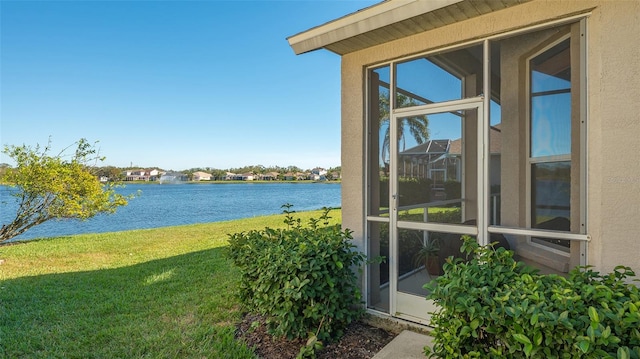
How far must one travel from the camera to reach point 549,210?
255 cm

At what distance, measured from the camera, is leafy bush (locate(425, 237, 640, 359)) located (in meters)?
1.53

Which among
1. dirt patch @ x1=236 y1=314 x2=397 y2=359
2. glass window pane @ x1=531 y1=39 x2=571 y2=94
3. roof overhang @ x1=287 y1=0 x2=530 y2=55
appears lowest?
dirt patch @ x1=236 y1=314 x2=397 y2=359

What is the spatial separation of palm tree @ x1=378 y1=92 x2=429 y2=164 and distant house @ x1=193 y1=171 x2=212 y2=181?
2023 inches

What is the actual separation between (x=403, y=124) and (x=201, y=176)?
52.2 meters

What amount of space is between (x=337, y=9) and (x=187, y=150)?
2882 centimetres

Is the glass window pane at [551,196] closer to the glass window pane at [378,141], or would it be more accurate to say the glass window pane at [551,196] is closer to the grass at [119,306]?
the glass window pane at [378,141]

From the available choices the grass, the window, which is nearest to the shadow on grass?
the grass

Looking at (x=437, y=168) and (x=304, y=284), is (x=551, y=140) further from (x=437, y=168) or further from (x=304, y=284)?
(x=304, y=284)

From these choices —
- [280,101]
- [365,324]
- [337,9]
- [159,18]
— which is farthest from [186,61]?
[365,324]

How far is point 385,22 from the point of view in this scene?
2.85 metres

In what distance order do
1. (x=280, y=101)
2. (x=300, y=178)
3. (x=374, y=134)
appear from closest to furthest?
(x=374, y=134), (x=280, y=101), (x=300, y=178)

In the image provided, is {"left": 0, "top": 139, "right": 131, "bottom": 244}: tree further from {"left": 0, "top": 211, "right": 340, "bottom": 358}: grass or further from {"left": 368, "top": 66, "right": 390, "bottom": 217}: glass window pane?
{"left": 368, "top": 66, "right": 390, "bottom": 217}: glass window pane

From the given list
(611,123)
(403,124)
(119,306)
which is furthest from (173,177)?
(611,123)

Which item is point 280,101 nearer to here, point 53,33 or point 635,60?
point 53,33
